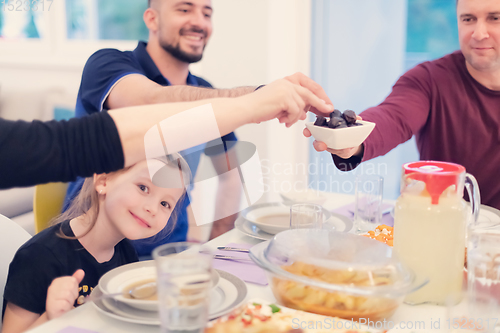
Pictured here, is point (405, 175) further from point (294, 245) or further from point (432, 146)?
point (432, 146)

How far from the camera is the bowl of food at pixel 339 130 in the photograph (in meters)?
0.95

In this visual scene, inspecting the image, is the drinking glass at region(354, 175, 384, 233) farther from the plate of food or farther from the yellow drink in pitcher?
the plate of food

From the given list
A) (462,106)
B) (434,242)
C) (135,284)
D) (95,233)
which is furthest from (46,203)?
(462,106)

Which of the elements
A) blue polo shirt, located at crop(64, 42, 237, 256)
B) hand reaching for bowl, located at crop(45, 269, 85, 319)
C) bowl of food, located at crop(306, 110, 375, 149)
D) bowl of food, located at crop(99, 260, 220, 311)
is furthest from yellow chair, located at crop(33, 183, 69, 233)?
bowl of food, located at crop(306, 110, 375, 149)

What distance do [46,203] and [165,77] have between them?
733 mm

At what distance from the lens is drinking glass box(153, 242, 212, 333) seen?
50 centimetres

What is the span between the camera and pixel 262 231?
1017mm

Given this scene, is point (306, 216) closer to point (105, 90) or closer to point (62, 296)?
point (62, 296)

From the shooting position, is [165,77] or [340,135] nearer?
[340,135]

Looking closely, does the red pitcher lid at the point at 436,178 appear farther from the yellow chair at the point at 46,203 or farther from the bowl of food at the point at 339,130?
the yellow chair at the point at 46,203

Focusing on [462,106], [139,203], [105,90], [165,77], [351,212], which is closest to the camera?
[139,203]

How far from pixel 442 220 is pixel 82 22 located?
3364 millimetres

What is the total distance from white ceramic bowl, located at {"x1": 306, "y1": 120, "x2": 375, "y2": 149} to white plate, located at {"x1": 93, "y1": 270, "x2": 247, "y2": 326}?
1.25 feet

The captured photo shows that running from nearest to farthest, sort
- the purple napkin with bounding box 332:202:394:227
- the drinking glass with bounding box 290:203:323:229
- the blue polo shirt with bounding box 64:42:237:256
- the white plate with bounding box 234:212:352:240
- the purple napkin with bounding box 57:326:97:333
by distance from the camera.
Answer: the purple napkin with bounding box 57:326:97:333, the drinking glass with bounding box 290:203:323:229, the white plate with bounding box 234:212:352:240, the purple napkin with bounding box 332:202:394:227, the blue polo shirt with bounding box 64:42:237:256
